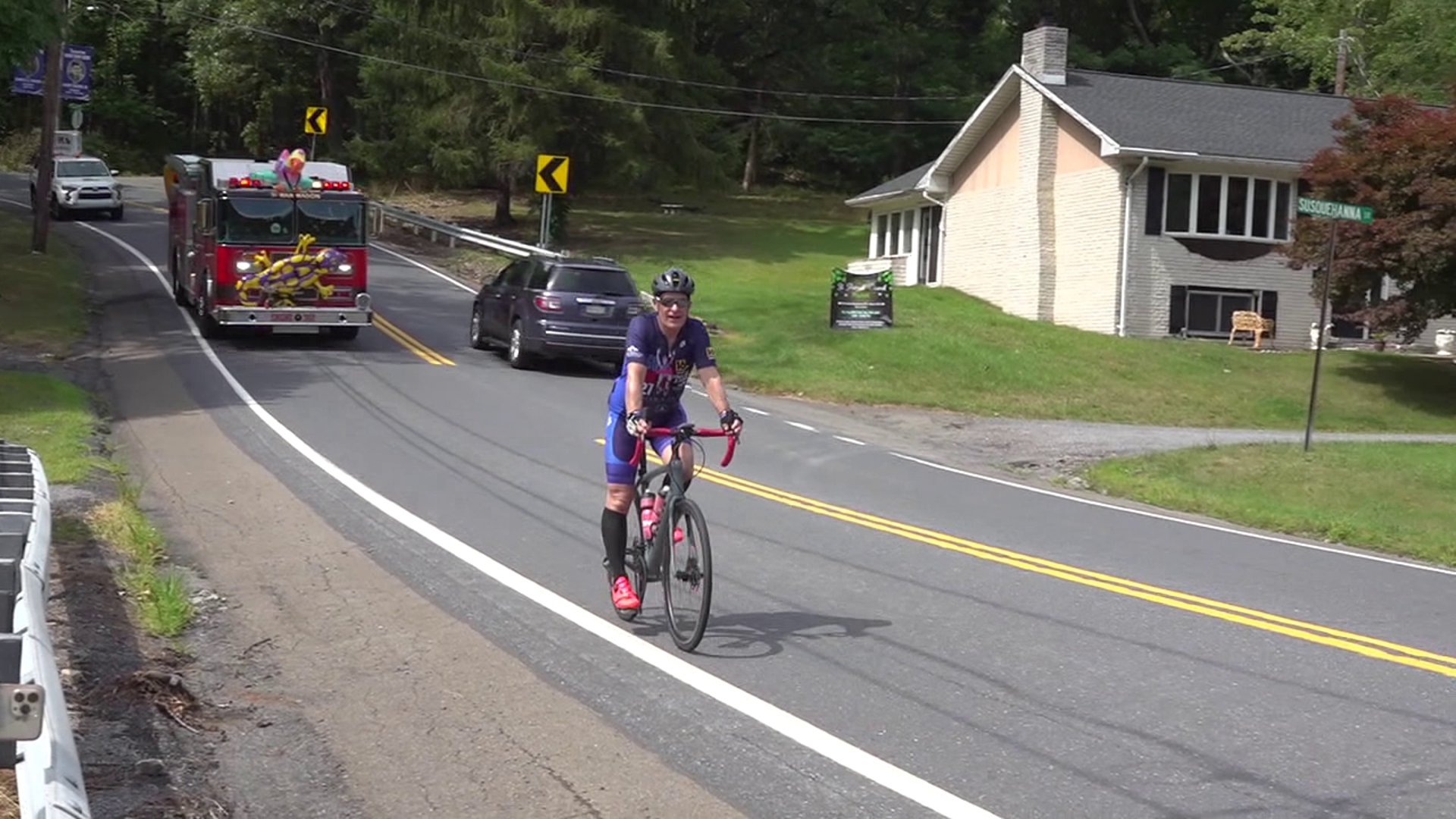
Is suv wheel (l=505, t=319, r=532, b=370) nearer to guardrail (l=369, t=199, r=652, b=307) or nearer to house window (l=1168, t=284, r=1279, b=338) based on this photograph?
guardrail (l=369, t=199, r=652, b=307)

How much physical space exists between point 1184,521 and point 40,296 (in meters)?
21.8

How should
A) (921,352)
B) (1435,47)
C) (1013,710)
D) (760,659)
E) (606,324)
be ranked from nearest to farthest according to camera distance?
1. (1013,710)
2. (760,659)
3. (606,324)
4. (921,352)
5. (1435,47)

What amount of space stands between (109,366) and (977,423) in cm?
1238

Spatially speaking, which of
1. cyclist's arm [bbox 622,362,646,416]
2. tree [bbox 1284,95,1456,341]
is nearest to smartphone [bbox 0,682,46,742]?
cyclist's arm [bbox 622,362,646,416]

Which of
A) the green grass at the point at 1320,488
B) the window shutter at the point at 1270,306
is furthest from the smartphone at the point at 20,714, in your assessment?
the window shutter at the point at 1270,306

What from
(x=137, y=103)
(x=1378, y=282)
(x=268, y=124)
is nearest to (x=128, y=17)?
(x=137, y=103)

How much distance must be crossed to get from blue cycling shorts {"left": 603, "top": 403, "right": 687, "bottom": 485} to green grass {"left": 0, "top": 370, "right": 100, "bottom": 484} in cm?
561

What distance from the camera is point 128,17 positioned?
70625 millimetres

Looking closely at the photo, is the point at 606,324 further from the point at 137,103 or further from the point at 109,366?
the point at 137,103

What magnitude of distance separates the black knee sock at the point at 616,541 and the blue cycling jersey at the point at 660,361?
1.91ft

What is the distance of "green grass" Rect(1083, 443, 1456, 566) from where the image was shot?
14.5 m

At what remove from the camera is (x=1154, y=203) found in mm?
34375

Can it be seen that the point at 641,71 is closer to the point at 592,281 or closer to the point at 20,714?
the point at 592,281

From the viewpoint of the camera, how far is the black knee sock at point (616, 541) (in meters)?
8.64
